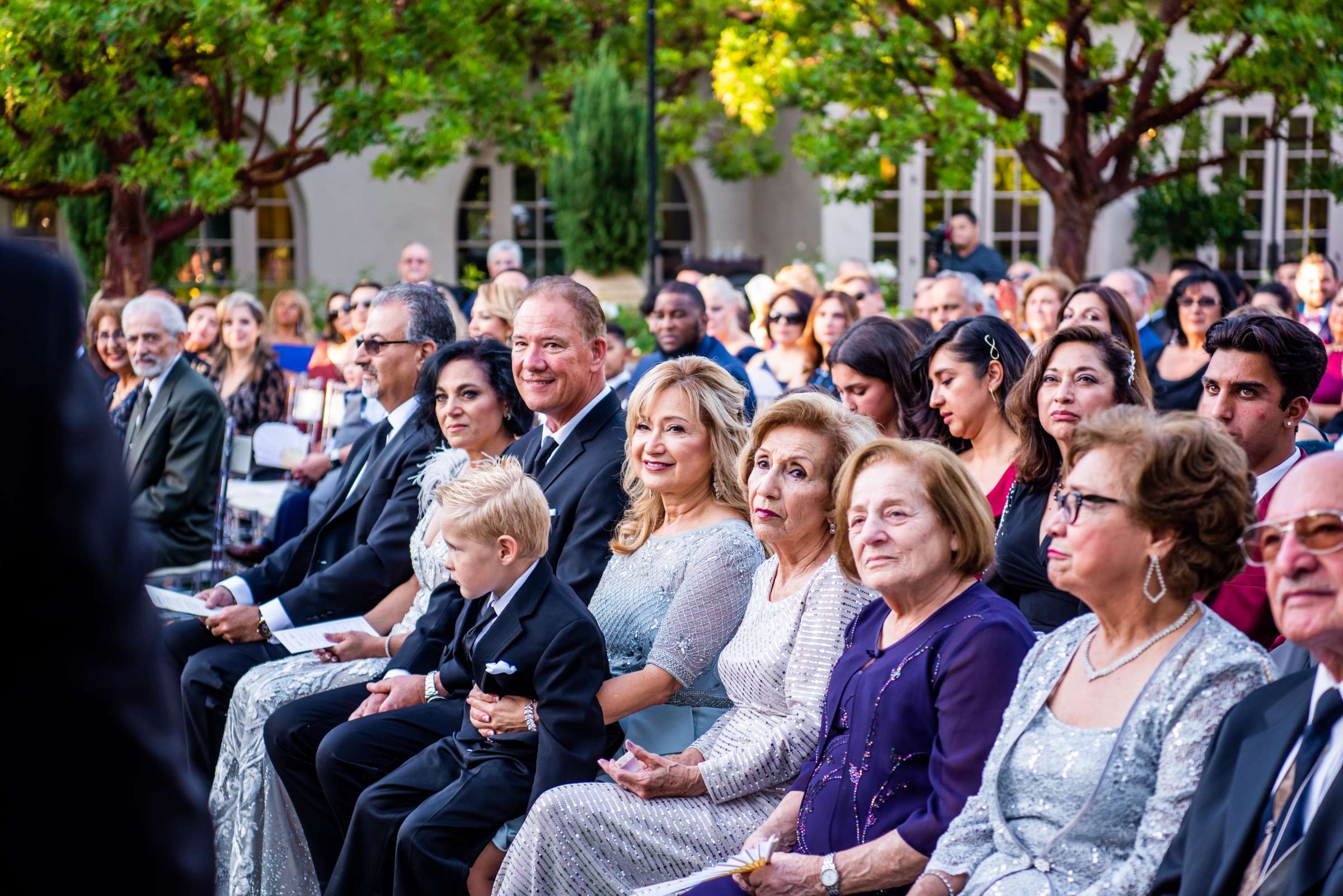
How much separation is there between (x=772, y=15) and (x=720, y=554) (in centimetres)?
864

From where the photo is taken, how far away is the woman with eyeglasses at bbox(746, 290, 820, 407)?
8195 millimetres

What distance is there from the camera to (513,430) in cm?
513

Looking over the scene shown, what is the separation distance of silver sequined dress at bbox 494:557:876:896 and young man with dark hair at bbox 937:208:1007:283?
8.81 metres

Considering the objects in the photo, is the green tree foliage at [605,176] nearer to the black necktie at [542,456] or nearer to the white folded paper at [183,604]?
the white folded paper at [183,604]

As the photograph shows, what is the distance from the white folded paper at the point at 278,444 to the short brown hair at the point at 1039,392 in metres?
4.98

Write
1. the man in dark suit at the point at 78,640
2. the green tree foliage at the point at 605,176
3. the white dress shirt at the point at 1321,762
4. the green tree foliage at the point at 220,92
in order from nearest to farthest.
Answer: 1. the man in dark suit at the point at 78,640
2. the white dress shirt at the point at 1321,762
3. the green tree foliage at the point at 220,92
4. the green tree foliage at the point at 605,176

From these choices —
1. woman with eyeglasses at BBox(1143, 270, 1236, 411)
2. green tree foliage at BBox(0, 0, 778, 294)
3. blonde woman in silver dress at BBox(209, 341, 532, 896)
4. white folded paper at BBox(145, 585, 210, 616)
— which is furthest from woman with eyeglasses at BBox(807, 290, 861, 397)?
green tree foliage at BBox(0, 0, 778, 294)

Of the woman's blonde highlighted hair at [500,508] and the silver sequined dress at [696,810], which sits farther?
the woman's blonde highlighted hair at [500,508]

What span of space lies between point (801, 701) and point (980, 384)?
1.51 m

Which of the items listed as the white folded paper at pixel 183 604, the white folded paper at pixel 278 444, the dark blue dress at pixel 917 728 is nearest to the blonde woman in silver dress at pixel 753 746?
the dark blue dress at pixel 917 728

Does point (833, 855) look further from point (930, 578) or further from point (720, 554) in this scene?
point (720, 554)

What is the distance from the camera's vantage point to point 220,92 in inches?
431

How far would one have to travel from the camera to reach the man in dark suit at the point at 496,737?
3604mm

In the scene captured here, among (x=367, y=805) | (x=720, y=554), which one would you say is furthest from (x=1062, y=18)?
(x=367, y=805)
